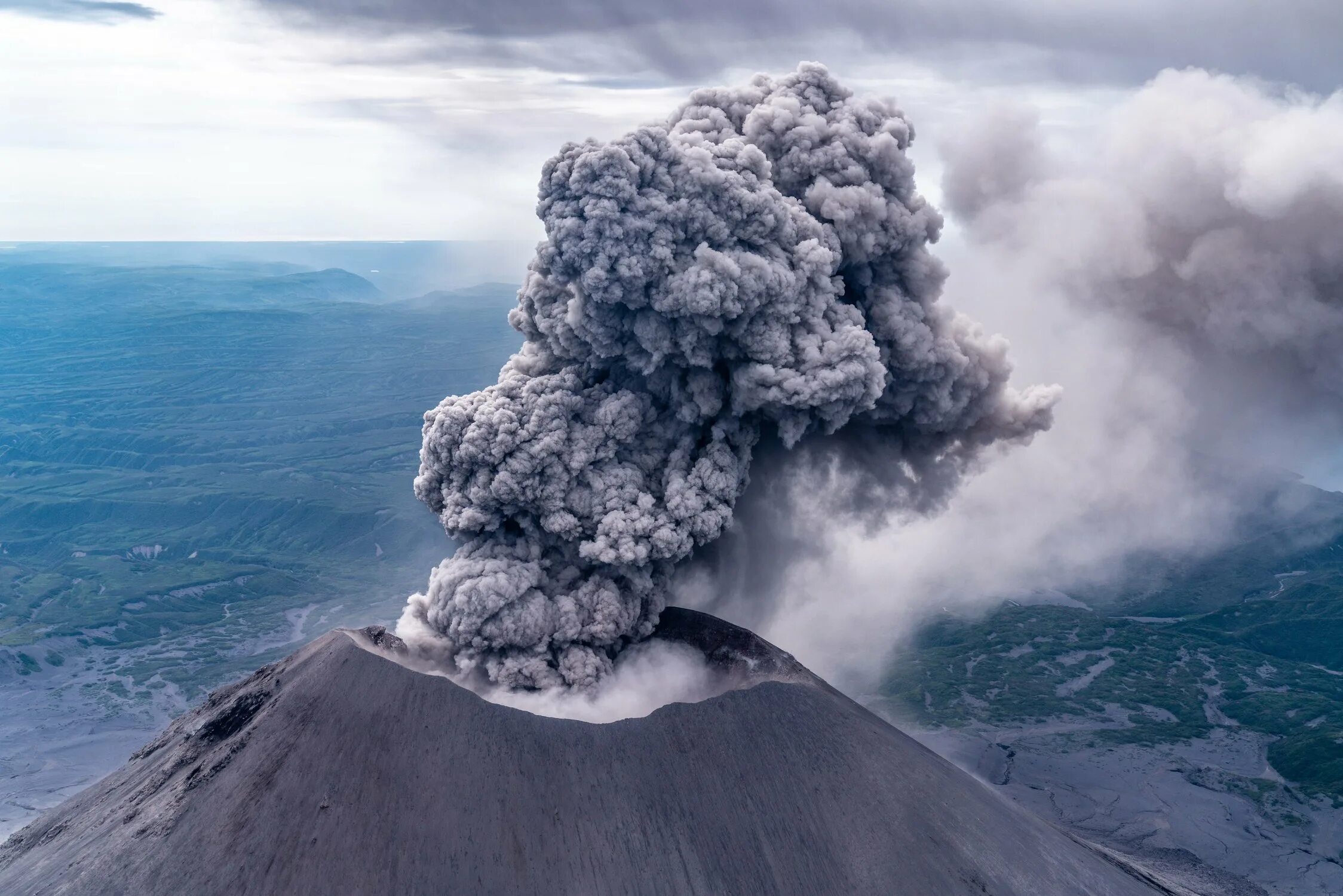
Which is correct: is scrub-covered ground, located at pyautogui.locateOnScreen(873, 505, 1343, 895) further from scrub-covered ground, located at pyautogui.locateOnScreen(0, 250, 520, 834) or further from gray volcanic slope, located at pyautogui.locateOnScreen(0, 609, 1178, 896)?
scrub-covered ground, located at pyautogui.locateOnScreen(0, 250, 520, 834)

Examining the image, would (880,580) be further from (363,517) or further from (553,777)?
(363,517)

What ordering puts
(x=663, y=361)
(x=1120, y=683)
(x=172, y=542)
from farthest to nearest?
(x=172, y=542) < (x=1120, y=683) < (x=663, y=361)

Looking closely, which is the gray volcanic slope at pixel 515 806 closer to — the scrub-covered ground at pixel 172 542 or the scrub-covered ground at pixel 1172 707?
the scrub-covered ground at pixel 1172 707

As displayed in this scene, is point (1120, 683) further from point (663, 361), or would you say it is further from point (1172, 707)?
point (663, 361)

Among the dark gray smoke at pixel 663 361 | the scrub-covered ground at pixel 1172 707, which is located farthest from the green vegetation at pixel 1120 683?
the dark gray smoke at pixel 663 361

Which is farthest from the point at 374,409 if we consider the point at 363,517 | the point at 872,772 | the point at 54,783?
the point at 872,772

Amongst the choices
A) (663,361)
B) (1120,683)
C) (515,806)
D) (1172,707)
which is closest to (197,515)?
(1120,683)

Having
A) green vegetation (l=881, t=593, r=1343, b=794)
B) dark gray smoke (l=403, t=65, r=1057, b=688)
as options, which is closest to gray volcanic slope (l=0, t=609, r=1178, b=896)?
dark gray smoke (l=403, t=65, r=1057, b=688)
